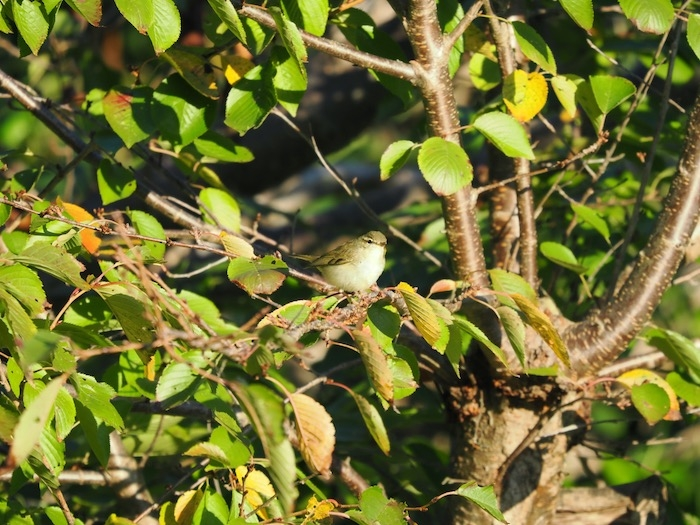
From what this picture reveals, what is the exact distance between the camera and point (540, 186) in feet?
12.3

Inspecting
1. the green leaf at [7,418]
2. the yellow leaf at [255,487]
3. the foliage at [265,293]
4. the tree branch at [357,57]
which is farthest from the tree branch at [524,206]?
the green leaf at [7,418]

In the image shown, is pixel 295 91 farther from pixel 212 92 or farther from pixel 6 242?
pixel 6 242

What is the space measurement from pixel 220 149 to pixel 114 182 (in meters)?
0.37

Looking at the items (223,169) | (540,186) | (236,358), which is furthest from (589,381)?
(223,169)

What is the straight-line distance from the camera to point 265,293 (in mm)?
1998

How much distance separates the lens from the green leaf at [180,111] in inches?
106

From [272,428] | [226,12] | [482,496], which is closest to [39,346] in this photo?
[272,428]

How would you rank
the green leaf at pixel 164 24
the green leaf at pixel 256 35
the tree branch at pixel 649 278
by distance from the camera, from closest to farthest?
the green leaf at pixel 164 24 → the green leaf at pixel 256 35 → the tree branch at pixel 649 278

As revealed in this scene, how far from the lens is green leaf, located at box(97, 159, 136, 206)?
2.78 metres

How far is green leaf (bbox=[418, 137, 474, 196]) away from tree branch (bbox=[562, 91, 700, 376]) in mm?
834

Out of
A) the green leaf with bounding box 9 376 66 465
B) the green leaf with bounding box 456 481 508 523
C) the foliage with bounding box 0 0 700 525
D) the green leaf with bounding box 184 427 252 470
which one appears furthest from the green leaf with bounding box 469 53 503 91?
the green leaf with bounding box 9 376 66 465

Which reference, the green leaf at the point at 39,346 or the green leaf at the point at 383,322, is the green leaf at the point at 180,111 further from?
the green leaf at the point at 39,346

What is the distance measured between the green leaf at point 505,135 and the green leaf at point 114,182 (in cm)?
109

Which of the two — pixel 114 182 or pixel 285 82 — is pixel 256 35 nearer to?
pixel 285 82
